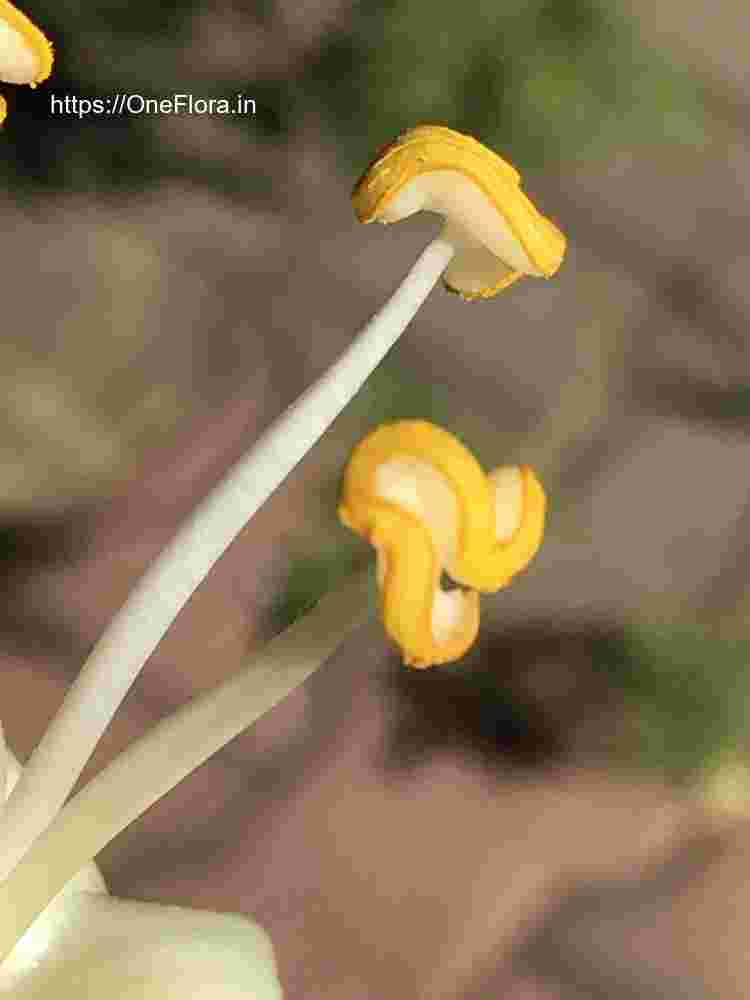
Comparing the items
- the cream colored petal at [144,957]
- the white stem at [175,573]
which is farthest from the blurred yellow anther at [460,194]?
the cream colored petal at [144,957]

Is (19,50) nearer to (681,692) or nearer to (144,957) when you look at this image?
(144,957)

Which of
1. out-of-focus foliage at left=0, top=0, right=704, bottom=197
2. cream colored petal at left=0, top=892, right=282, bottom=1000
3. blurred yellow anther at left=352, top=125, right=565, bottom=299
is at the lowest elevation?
cream colored petal at left=0, top=892, right=282, bottom=1000

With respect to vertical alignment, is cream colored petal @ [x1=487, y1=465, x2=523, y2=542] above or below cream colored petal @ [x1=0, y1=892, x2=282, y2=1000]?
above

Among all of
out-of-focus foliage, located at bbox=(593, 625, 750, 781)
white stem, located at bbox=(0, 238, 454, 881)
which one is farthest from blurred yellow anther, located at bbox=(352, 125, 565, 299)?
out-of-focus foliage, located at bbox=(593, 625, 750, 781)

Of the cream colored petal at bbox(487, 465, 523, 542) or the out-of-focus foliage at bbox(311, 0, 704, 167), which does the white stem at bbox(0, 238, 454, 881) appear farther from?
the out-of-focus foliage at bbox(311, 0, 704, 167)

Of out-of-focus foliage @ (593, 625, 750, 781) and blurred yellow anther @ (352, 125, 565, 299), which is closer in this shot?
blurred yellow anther @ (352, 125, 565, 299)

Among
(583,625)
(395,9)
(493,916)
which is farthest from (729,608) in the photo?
(395,9)

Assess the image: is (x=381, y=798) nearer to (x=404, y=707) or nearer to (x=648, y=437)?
(x=404, y=707)
